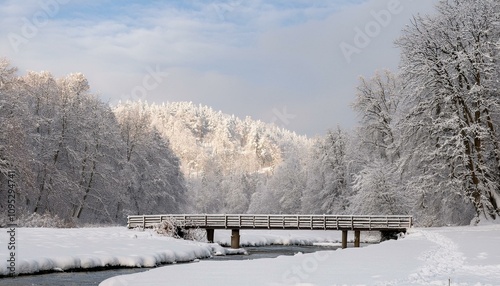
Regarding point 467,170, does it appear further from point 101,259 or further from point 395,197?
point 101,259

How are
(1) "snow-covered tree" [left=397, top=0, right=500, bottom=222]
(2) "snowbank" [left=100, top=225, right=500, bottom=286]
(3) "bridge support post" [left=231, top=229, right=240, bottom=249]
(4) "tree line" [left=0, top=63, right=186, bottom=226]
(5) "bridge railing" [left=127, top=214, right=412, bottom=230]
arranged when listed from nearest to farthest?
(2) "snowbank" [left=100, top=225, right=500, bottom=286], (1) "snow-covered tree" [left=397, top=0, right=500, bottom=222], (4) "tree line" [left=0, top=63, right=186, bottom=226], (5) "bridge railing" [left=127, top=214, right=412, bottom=230], (3) "bridge support post" [left=231, top=229, right=240, bottom=249]

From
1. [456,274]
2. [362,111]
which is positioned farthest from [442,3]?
[456,274]

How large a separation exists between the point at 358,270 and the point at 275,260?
4517 millimetres

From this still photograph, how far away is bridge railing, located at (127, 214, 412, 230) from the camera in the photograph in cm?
3981

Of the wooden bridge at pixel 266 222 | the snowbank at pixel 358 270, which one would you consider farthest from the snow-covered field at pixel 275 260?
the wooden bridge at pixel 266 222

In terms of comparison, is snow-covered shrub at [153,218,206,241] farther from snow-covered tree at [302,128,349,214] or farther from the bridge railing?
snow-covered tree at [302,128,349,214]

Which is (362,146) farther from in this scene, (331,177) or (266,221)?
(266,221)

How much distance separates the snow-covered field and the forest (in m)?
5.41

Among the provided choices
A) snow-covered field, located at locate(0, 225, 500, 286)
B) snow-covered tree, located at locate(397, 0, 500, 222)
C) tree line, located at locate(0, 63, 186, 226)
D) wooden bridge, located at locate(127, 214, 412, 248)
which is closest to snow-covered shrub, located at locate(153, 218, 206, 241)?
wooden bridge, located at locate(127, 214, 412, 248)

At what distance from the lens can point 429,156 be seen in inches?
1396

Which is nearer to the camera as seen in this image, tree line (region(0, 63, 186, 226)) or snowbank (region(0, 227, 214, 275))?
snowbank (region(0, 227, 214, 275))

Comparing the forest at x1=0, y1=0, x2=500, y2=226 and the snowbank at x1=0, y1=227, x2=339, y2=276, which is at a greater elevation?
the forest at x1=0, y1=0, x2=500, y2=226

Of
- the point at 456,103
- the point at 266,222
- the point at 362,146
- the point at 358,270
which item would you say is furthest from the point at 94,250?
the point at 362,146

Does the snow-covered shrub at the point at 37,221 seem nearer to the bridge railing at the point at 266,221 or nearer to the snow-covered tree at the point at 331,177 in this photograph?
the bridge railing at the point at 266,221
